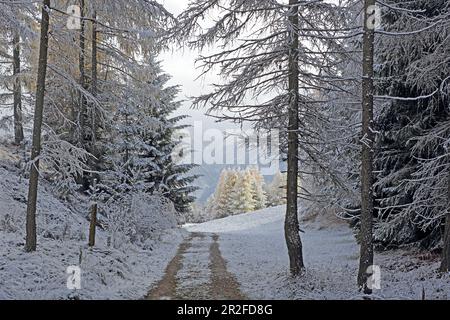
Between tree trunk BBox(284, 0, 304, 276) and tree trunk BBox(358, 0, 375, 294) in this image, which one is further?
tree trunk BBox(284, 0, 304, 276)

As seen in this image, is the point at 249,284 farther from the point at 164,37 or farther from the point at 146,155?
the point at 146,155

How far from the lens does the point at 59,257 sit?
10062 mm

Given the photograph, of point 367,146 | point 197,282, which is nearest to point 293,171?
point 367,146

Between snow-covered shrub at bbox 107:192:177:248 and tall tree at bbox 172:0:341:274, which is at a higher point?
tall tree at bbox 172:0:341:274

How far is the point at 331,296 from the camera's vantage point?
27.6 ft

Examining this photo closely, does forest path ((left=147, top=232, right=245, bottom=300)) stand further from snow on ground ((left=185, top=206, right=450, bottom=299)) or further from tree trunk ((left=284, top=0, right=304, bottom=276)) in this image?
tree trunk ((left=284, top=0, right=304, bottom=276))

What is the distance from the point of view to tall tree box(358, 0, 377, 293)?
851 cm

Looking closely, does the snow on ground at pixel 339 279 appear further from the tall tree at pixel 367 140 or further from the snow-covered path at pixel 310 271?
the tall tree at pixel 367 140

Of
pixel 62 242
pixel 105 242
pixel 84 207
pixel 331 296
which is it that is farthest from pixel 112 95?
pixel 331 296

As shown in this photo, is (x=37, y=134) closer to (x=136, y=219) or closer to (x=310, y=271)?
(x=136, y=219)

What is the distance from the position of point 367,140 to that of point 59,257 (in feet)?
26.2

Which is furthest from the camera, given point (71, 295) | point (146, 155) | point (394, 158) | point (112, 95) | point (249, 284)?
point (146, 155)

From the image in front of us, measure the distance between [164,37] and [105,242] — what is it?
752 centimetres

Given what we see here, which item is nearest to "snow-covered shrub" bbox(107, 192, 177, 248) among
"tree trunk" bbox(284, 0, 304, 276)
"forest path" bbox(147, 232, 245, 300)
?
"forest path" bbox(147, 232, 245, 300)
